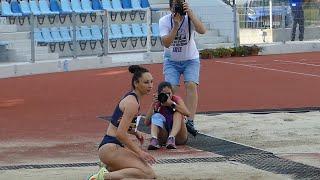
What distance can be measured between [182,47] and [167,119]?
1.23 meters

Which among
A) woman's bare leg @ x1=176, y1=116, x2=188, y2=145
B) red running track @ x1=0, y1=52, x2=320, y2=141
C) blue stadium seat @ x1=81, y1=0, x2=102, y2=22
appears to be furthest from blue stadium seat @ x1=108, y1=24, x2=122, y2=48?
woman's bare leg @ x1=176, y1=116, x2=188, y2=145

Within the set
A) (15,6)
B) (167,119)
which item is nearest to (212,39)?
(15,6)

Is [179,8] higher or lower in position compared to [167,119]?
higher

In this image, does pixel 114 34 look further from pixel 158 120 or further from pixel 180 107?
pixel 180 107

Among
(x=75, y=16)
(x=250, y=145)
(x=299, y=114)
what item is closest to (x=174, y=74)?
(x=250, y=145)

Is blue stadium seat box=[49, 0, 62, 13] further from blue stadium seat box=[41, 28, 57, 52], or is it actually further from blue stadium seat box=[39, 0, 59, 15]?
blue stadium seat box=[41, 28, 57, 52]

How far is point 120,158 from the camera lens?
8281 mm

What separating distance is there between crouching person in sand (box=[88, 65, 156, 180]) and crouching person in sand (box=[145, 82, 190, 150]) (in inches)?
86.8

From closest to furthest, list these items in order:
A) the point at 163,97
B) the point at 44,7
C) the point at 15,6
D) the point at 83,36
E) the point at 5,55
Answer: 1. the point at 163,97
2. the point at 5,55
3. the point at 83,36
4. the point at 15,6
5. the point at 44,7

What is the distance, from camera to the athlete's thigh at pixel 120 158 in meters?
8.27

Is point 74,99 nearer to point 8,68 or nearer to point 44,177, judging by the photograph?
point 8,68

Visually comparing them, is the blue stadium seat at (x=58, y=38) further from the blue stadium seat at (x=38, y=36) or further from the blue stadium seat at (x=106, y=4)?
the blue stadium seat at (x=106, y=4)

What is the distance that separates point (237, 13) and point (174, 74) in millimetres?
16387

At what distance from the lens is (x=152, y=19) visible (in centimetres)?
2742
